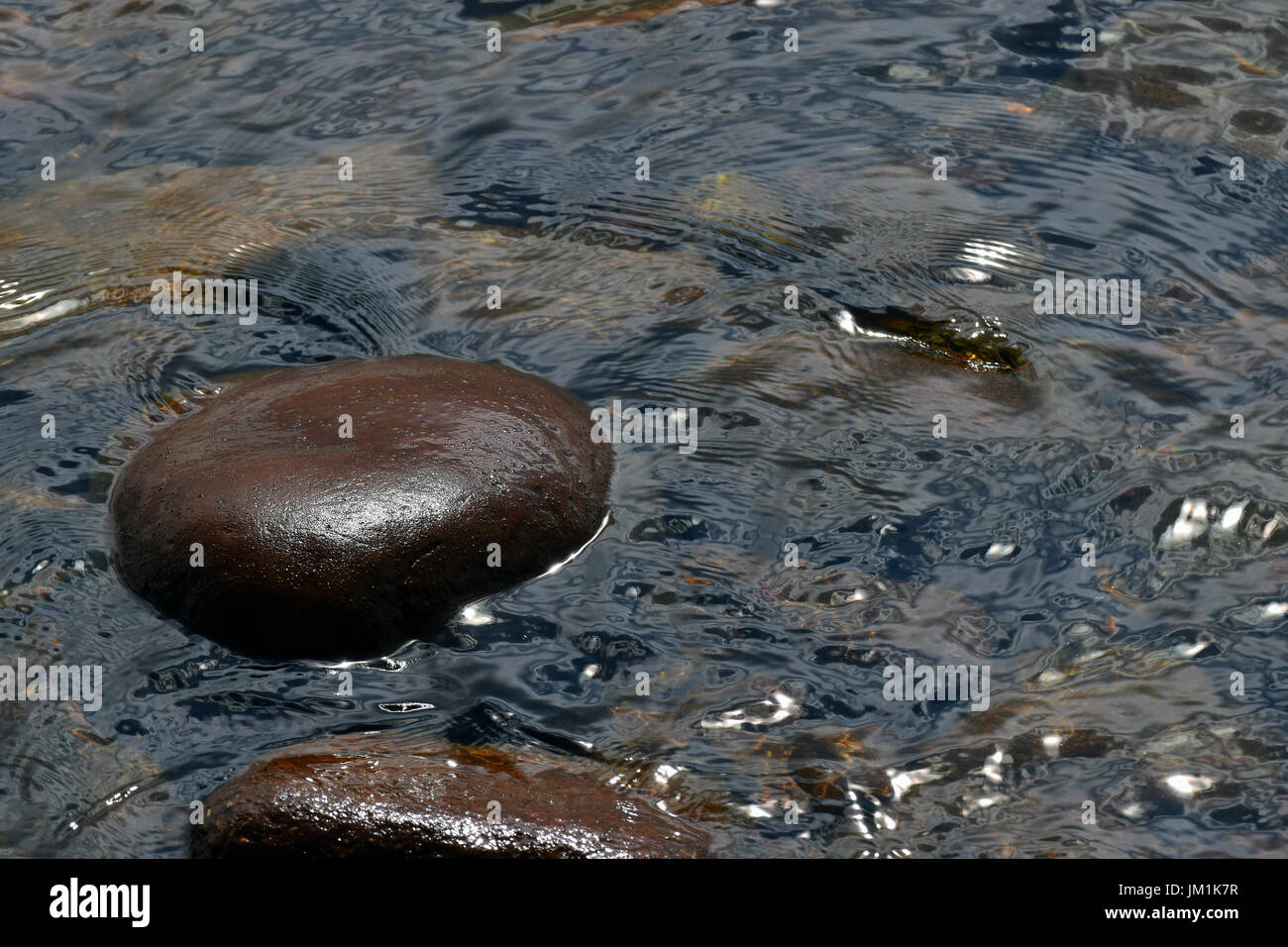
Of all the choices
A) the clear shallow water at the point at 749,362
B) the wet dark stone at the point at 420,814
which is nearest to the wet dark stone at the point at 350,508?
the clear shallow water at the point at 749,362

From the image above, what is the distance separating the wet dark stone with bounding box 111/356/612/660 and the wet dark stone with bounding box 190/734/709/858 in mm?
607

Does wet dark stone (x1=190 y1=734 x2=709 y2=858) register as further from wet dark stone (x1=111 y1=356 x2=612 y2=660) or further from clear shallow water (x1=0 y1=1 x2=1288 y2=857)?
wet dark stone (x1=111 y1=356 x2=612 y2=660)

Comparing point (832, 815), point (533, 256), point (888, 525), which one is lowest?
point (832, 815)

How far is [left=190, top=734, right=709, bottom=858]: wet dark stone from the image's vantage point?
3.58 m

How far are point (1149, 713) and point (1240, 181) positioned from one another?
12.3 feet

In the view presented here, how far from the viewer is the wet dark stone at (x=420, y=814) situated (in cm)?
358

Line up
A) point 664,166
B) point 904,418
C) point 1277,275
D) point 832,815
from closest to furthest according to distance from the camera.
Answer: point 832,815, point 904,418, point 1277,275, point 664,166

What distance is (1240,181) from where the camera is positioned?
264 inches

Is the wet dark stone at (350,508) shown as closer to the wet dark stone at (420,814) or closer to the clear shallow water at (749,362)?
the clear shallow water at (749,362)

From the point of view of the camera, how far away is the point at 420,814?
11.9 ft

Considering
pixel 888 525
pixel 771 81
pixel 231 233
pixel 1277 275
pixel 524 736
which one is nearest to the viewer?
pixel 524 736

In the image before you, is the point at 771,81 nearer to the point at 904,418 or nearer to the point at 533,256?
the point at 533,256

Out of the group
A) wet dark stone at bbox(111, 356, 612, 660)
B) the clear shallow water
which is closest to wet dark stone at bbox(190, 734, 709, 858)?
the clear shallow water

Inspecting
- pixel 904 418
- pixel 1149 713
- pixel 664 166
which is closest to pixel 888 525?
pixel 904 418
